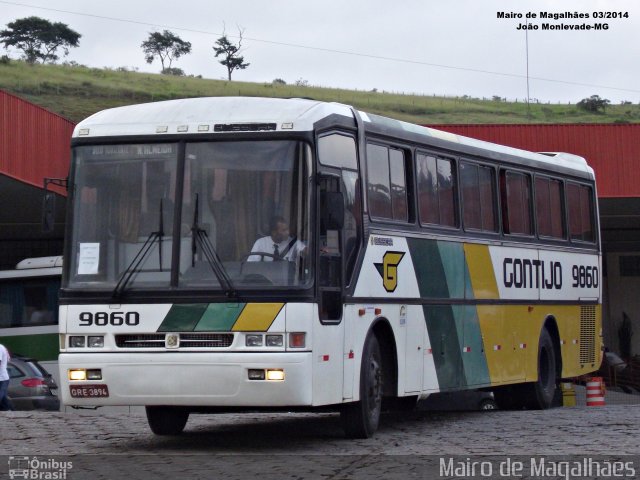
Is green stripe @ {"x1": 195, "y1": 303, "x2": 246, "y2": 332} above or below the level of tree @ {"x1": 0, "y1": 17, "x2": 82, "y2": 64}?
below

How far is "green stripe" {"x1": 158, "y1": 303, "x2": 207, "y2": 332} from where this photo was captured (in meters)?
12.0

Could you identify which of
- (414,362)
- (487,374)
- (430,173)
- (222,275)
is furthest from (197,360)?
(487,374)

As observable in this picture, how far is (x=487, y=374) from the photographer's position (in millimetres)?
16812

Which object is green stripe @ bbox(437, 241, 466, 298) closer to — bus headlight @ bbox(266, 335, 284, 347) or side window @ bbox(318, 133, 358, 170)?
side window @ bbox(318, 133, 358, 170)

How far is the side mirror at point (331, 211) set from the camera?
12.2m

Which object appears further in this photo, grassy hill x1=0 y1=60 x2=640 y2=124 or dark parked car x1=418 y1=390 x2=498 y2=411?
grassy hill x1=0 y1=60 x2=640 y2=124

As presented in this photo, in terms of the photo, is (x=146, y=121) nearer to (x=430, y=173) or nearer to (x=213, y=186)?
(x=213, y=186)

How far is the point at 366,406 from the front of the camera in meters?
13.1

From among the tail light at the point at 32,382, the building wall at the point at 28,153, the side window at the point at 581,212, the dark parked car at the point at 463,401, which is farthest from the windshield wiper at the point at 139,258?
the building wall at the point at 28,153

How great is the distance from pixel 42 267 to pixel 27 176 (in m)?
3.47

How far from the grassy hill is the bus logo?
6724 cm

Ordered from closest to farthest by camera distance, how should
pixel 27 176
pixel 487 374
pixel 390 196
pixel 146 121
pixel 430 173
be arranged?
pixel 146 121
pixel 390 196
pixel 430 173
pixel 487 374
pixel 27 176
